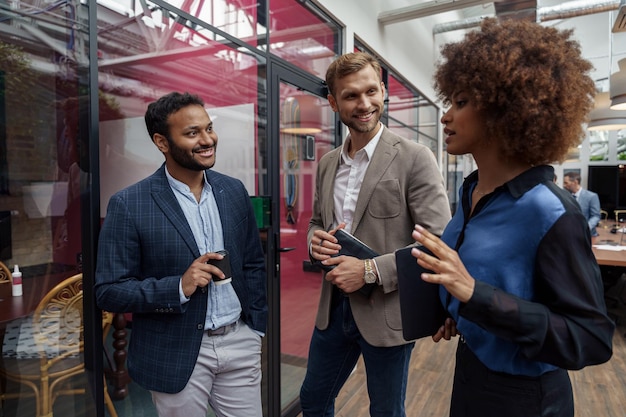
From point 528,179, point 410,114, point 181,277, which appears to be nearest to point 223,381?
point 181,277

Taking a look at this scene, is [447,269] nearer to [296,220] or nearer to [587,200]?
[296,220]

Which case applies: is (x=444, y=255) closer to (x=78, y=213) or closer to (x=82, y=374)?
(x=78, y=213)

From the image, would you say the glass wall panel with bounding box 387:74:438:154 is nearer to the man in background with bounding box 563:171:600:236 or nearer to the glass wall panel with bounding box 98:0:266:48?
the man in background with bounding box 563:171:600:236

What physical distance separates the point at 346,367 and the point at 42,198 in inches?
49.8

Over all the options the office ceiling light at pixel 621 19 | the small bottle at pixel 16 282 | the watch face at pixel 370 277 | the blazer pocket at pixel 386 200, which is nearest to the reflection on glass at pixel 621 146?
the office ceiling light at pixel 621 19

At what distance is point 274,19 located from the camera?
8.29ft

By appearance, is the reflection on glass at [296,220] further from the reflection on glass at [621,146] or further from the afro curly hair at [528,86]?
the reflection on glass at [621,146]

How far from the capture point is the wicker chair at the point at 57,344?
1422 millimetres

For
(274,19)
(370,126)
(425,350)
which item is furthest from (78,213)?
(425,350)

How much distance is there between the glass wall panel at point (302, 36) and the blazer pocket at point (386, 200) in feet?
4.58

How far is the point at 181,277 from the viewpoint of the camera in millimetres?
1287

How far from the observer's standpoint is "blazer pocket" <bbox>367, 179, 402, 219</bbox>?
148cm

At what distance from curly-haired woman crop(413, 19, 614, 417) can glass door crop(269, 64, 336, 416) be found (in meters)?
1.60

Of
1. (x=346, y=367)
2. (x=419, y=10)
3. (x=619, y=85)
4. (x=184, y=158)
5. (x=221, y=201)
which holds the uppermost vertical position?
(x=419, y=10)
